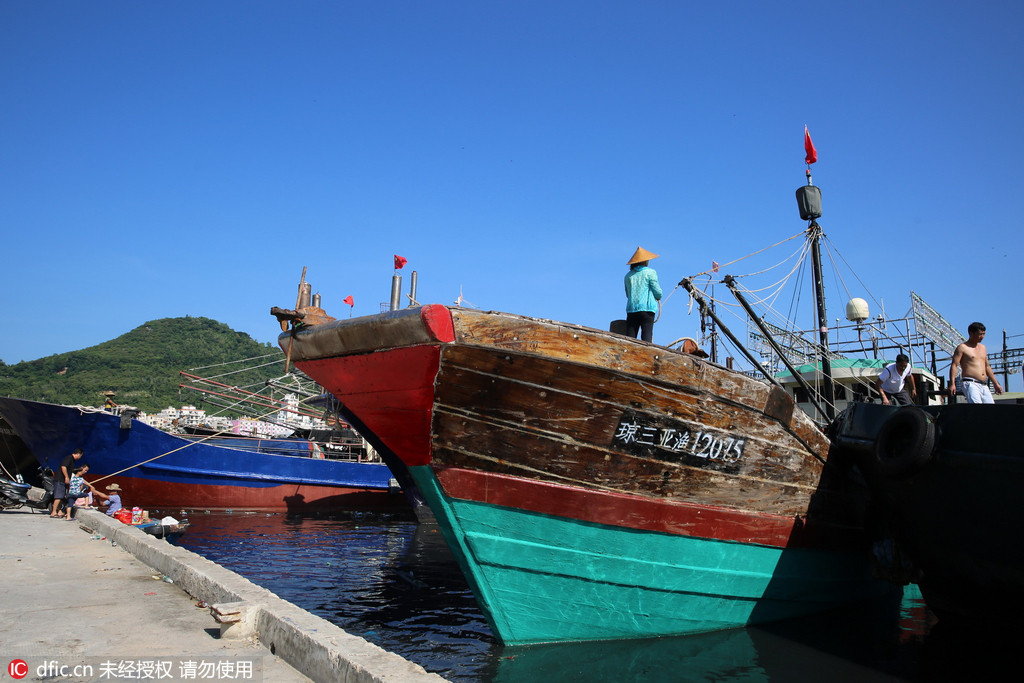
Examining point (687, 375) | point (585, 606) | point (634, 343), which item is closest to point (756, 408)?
point (687, 375)

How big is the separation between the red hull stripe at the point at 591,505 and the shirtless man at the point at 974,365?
304 centimetres

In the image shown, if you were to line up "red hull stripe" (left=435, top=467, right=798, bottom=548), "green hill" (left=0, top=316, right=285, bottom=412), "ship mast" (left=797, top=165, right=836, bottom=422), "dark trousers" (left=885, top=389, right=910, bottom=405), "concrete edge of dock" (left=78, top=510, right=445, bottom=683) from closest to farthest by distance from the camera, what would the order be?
1. "concrete edge of dock" (left=78, top=510, right=445, bottom=683)
2. "red hull stripe" (left=435, top=467, right=798, bottom=548)
3. "dark trousers" (left=885, top=389, right=910, bottom=405)
4. "ship mast" (left=797, top=165, right=836, bottom=422)
5. "green hill" (left=0, top=316, right=285, bottom=412)

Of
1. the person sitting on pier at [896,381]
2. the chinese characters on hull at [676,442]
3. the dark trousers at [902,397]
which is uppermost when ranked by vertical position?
the person sitting on pier at [896,381]

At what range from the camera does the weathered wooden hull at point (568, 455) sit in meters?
5.17

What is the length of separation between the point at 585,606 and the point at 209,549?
8642 mm

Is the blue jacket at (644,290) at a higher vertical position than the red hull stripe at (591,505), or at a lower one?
higher

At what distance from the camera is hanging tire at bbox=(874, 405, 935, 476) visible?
5.79 metres

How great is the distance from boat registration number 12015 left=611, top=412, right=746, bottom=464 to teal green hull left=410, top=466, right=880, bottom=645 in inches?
29.0

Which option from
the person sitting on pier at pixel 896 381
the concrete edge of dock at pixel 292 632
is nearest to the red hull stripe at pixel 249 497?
the concrete edge of dock at pixel 292 632

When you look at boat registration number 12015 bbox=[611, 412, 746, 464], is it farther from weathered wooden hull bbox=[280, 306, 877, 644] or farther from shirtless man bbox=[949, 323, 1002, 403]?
shirtless man bbox=[949, 323, 1002, 403]

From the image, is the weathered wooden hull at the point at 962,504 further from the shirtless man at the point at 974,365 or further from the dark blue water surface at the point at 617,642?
the shirtless man at the point at 974,365

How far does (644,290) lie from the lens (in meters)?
6.82

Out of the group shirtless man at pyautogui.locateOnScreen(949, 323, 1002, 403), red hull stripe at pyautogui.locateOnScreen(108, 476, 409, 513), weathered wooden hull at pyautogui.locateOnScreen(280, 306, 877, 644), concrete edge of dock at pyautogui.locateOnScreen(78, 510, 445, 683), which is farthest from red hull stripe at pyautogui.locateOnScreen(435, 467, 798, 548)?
red hull stripe at pyautogui.locateOnScreen(108, 476, 409, 513)

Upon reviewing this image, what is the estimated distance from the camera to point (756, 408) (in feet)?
19.3
